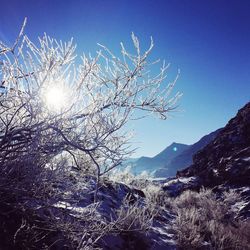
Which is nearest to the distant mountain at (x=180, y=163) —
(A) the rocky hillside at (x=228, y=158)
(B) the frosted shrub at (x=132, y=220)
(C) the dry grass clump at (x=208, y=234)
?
(A) the rocky hillside at (x=228, y=158)

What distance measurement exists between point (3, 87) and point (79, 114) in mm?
1284

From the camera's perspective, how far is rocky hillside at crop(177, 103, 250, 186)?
50.9 ft

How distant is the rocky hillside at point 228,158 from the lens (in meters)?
15.5

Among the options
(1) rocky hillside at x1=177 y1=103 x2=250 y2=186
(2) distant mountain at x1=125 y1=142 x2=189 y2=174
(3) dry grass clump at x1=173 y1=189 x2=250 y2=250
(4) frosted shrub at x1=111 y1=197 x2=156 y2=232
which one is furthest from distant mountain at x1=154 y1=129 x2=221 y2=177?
(4) frosted shrub at x1=111 y1=197 x2=156 y2=232

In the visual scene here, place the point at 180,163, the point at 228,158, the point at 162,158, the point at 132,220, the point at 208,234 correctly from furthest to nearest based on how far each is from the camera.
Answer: the point at 162,158
the point at 180,163
the point at 228,158
the point at 208,234
the point at 132,220

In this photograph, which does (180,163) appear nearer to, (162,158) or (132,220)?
(162,158)

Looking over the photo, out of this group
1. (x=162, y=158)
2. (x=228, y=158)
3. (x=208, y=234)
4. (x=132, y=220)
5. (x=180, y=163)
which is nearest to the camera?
(x=132, y=220)

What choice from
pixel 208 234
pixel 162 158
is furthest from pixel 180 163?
pixel 208 234

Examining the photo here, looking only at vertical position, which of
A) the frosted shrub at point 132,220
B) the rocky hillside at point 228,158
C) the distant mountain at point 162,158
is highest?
the distant mountain at point 162,158

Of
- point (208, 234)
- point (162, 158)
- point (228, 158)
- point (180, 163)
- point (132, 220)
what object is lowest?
point (208, 234)

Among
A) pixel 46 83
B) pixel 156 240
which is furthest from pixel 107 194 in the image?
pixel 46 83

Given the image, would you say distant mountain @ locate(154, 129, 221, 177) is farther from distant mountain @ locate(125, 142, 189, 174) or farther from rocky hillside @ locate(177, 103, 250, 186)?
rocky hillside @ locate(177, 103, 250, 186)

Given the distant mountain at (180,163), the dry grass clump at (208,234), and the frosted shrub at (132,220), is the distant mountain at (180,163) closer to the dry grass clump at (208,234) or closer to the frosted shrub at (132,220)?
the dry grass clump at (208,234)

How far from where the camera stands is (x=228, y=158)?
57.3 ft
